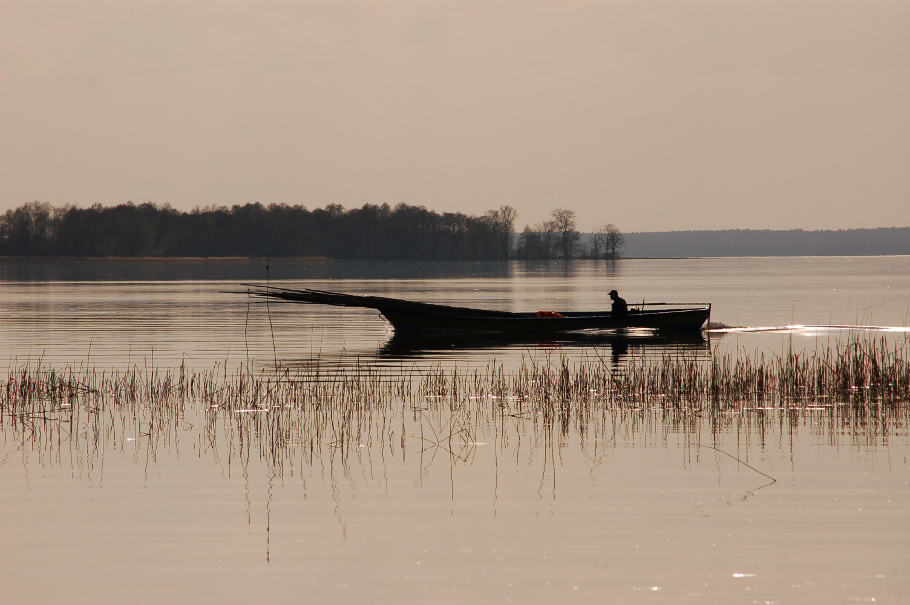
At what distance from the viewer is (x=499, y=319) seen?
33.0 m

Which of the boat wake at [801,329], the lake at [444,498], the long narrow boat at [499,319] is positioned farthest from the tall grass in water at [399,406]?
the boat wake at [801,329]

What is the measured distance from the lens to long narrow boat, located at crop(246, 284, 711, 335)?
3225 centimetres

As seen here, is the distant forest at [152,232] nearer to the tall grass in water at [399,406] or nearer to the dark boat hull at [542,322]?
the dark boat hull at [542,322]

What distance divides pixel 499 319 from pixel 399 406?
1616 cm

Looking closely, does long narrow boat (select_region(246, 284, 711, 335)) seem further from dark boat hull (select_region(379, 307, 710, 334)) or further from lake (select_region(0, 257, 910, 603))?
lake (select_region(0, 257, 910, 603))

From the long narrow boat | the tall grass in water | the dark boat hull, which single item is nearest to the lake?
the tall grass in water

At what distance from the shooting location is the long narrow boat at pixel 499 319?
3225 centimetres

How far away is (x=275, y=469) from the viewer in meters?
12.1

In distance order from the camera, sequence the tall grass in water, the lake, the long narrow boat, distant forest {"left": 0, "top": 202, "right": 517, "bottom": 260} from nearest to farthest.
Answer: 1. the lake
2. the tall grass in water
3. the long narrow boat
4. distant forest {"left": 0, "top": 202, "right": 517, "bottom": 260}

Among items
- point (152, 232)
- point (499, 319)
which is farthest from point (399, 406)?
point (152, 232)

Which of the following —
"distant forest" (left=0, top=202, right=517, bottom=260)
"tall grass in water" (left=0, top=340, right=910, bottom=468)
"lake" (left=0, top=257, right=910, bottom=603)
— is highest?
"distant forest" (left=0, top=202, right=517, bottom=260)

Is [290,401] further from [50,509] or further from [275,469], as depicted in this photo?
[50,509]

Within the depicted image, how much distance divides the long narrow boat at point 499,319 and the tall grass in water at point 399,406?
38.7ft

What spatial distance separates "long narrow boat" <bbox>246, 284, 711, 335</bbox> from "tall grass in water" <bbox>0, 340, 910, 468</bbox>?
11793 millimetres
